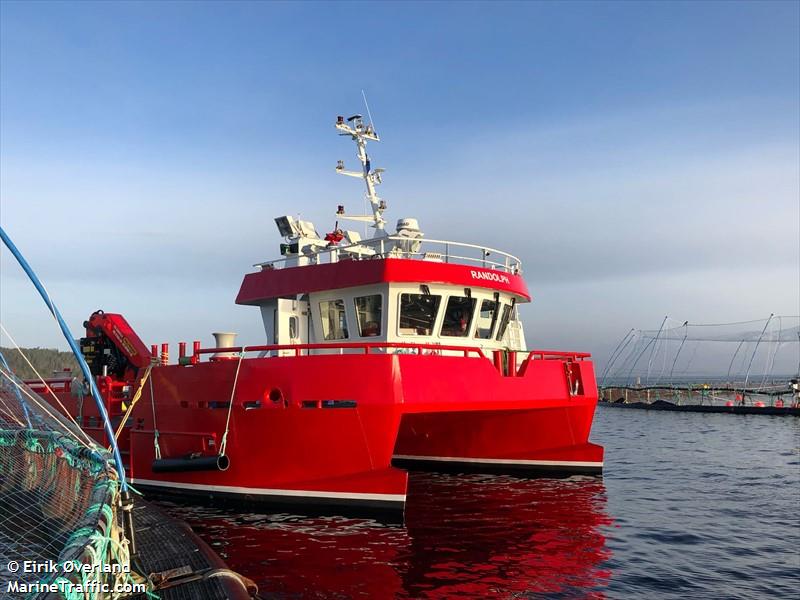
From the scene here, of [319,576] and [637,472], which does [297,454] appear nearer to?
[319,576]

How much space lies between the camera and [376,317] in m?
Answer: 14.6

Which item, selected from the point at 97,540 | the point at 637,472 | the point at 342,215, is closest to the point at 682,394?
the point at 637,472

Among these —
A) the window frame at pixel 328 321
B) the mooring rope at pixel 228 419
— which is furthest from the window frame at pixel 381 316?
the mooring rope at pixel 228 419

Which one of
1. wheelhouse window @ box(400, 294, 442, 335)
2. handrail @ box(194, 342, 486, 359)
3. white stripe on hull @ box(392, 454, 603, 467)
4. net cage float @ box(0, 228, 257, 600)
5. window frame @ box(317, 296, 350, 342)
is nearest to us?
net cage float @ box(0, 228, 257, 600)

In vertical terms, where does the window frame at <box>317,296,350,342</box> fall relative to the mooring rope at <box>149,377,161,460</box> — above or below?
above

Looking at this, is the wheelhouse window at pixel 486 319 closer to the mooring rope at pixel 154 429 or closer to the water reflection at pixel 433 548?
the water reflection at pixel 433 548

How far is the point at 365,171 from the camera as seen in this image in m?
18.7

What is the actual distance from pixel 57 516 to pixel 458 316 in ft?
29.8

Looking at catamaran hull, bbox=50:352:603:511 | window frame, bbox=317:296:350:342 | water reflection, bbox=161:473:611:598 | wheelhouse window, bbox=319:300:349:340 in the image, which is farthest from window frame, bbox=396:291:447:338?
water reflection, bbox=161:473:611:598

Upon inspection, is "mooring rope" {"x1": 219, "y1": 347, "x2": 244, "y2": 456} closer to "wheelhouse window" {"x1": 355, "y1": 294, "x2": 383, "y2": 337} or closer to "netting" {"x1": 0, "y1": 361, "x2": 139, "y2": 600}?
"netting" {"x1": 0, "y1": 361, "x2": 139, "y2": 600}

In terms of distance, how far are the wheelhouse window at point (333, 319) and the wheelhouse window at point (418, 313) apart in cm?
148

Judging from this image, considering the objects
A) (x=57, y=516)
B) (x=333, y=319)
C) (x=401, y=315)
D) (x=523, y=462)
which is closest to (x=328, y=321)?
(x=333, y=319)

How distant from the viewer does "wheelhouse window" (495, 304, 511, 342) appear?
54.1 ft

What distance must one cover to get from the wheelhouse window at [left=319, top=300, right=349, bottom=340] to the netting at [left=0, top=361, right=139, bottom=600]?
5.82 m
